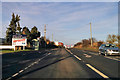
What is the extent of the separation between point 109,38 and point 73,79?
140 feet

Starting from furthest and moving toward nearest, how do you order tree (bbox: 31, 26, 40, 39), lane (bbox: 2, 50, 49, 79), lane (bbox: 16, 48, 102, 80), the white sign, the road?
1. tree (bbox: 31, 26, 40, 39)
2. the white sign
3. lane (bbox: 2, 50, 49, 79)
4. the road
5. lane (bbox: 16, 48, 102, 80)

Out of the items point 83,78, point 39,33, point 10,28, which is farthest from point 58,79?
point 39,33

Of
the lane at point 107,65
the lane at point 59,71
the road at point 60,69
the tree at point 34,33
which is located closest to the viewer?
the lane at point 59,71

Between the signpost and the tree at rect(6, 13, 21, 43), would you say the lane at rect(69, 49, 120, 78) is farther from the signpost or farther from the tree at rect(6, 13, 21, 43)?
the tree at rect(6, 13, 21, 43)

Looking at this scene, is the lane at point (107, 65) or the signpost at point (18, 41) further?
the signpost at point (18, 41)

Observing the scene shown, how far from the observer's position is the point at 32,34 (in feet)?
177

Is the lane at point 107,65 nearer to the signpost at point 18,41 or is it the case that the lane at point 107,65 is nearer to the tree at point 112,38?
the signpost at point 18,41

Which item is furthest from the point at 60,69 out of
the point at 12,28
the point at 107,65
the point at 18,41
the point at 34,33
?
the point at 34,33

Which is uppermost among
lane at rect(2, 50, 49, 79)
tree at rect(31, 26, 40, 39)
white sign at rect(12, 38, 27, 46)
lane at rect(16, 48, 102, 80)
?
tree at rect(31, 26, 40, 39)

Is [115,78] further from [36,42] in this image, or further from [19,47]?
[36,42]

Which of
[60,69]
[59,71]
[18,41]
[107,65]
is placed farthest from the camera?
[18,41]

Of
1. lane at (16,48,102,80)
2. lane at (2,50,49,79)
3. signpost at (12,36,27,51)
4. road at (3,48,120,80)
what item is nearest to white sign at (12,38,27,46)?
signpost at (12,36,27,51)

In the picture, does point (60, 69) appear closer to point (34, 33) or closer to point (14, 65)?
point (14, 65)

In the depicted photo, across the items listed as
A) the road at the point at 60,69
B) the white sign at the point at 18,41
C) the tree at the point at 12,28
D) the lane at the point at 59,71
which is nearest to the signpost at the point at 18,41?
the white sign at the point at 18,41
